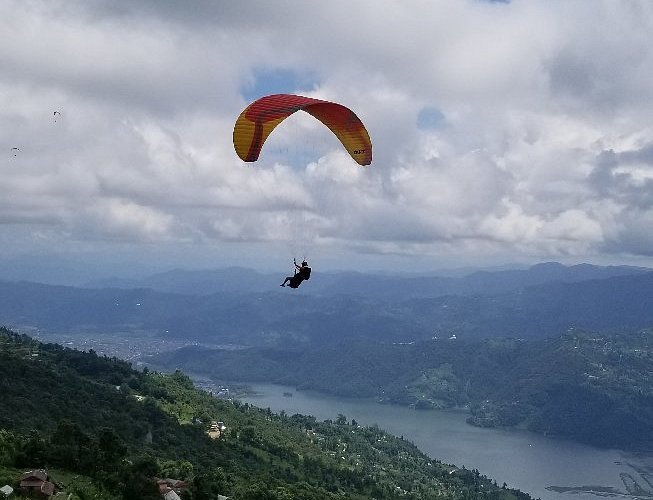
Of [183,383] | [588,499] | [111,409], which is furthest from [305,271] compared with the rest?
[588,499]

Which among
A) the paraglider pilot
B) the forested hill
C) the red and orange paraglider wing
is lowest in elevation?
the forested hill

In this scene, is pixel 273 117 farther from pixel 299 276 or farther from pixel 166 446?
pixel 166 446

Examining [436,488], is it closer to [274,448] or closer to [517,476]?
[274,448]

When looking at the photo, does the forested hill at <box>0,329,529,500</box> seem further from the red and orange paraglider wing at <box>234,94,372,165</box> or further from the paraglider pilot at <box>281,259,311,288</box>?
the red and orange paraglider wing at <box>234,94,372,165</box>

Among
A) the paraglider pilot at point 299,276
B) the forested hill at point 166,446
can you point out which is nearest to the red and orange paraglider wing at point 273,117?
the paraglider pilot at point 299,276

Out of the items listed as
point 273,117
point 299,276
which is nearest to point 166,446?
point 299,276

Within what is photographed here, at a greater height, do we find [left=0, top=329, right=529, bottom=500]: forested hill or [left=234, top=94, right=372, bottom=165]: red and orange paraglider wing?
[left=234, top=94, right=372, bottom=165]: red and orange paraglider wing

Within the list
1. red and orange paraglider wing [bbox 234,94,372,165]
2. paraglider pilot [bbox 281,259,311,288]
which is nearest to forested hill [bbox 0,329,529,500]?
paraglider pilot [bbox 281,259,311,288]
